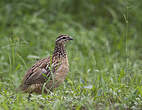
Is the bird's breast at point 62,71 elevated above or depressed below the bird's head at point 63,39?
below

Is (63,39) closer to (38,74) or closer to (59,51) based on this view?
(59,51)

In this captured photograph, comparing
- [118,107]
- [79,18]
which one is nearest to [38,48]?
[79,18]

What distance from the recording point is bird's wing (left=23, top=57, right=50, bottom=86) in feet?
22.1

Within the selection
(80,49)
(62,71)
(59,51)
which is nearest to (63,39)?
(59,51)

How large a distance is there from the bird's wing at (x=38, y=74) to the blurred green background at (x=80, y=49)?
11.1 inches

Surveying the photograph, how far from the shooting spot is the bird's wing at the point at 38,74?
6727 millimetres

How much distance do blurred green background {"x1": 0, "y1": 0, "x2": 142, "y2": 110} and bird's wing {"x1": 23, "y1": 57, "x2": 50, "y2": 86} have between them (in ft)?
0.93

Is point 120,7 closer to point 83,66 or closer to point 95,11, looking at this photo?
point 95,11

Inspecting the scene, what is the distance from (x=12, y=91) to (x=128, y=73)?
2455mm

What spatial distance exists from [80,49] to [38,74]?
389 centimetres

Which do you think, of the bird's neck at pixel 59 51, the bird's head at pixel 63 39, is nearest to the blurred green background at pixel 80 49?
the bird's head at pixel 63 39

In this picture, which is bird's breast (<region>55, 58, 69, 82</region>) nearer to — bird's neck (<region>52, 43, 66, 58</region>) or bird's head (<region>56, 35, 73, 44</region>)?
bird's neck (<region>52, 43, 66, 58</region>)

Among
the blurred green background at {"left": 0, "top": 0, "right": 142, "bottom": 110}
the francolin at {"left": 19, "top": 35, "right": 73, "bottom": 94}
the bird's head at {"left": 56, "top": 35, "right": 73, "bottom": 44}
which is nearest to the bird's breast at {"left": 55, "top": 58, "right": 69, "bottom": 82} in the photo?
the francolin at {"left": 19, "top": 35, "right": 73, "bottom": 94}

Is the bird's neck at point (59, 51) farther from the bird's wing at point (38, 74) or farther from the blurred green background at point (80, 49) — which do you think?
the bird's wing at point (38, 74)
